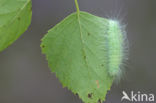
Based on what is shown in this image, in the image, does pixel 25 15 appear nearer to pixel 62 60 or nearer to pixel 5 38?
pixel 5 38

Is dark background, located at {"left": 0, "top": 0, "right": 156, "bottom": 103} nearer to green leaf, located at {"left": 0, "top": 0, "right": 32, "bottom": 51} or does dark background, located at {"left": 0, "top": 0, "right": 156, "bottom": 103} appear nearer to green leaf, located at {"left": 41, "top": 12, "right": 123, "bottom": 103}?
green leaf, located at {"left": 41, "top": 12, "right": 123, "bottom": 103}

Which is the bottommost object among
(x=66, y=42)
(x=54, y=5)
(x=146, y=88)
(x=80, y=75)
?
(x=146, y=88)

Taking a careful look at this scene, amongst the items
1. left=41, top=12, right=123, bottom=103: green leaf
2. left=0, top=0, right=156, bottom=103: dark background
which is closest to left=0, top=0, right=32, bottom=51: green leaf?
left=41, top=12, right=123, bottom=103: green leaf

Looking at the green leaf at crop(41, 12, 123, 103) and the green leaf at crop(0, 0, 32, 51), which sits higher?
the green leaf at crop(0, 0, 32, 51)

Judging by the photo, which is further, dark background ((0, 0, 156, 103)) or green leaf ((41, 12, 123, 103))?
dark background ((0, 0, 156, 103))

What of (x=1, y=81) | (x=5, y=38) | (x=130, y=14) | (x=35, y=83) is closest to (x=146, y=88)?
(x=130, y=14)
